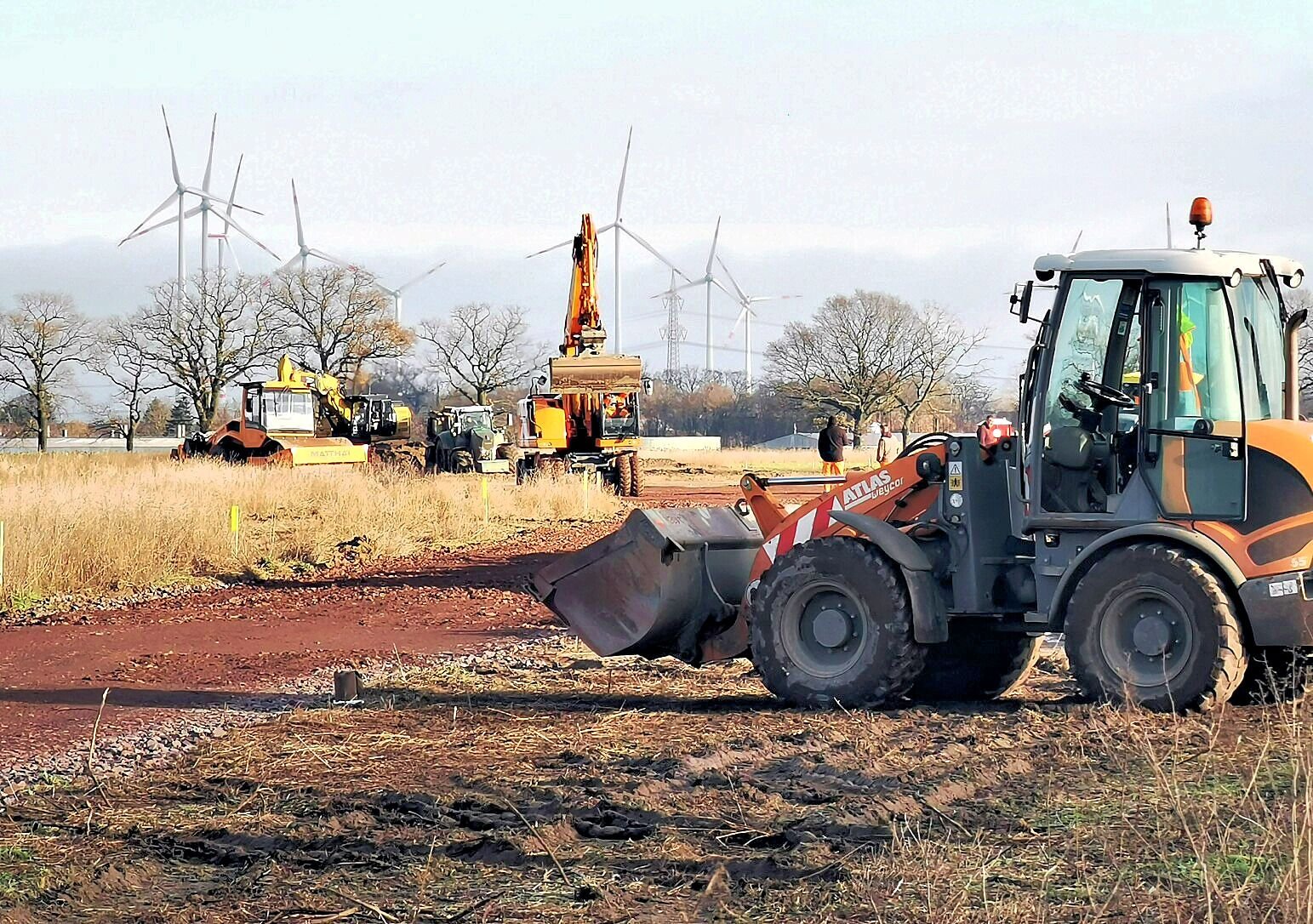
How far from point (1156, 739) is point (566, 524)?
76.2 feet

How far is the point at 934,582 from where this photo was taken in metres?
9.82

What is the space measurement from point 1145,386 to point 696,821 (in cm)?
408

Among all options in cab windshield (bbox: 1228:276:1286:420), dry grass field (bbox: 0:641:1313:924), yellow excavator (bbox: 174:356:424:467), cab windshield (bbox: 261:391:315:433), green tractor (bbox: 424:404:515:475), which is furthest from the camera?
green tractor (bbox: 424:404:515:475)

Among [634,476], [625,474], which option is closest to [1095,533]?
[625,474]

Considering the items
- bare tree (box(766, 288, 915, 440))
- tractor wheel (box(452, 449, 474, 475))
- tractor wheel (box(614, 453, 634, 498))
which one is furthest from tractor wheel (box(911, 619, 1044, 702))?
bare tree (box(766, 288, 915, 440))

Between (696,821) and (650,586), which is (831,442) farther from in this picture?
(696,821)

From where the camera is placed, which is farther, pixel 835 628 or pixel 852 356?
pixel 852 356

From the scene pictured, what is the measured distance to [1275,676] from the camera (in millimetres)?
9344

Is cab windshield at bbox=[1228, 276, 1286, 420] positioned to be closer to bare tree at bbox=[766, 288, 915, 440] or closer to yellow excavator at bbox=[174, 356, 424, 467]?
yellow excavator at bbox=[174, 356, 424, 467]

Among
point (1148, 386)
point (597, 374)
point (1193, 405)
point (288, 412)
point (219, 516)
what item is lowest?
point (219, 516)

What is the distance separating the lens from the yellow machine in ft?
123

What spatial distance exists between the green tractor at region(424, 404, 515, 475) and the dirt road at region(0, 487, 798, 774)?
88.4 feet

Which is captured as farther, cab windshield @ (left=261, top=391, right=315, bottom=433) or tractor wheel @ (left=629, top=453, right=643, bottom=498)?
cab windshield @ (left=261, top=391, right=315, bottom=433)

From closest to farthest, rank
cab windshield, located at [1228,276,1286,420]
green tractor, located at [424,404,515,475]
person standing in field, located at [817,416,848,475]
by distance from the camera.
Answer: cab windshield, located at [1228,276,1286,420]
person standing in field, located at [817,416,848,475]
green tractor, located at [424,404,515,475]
